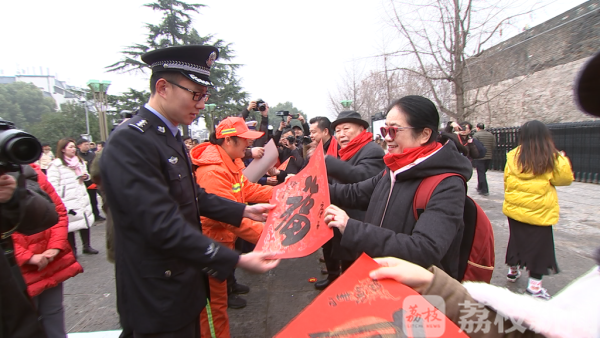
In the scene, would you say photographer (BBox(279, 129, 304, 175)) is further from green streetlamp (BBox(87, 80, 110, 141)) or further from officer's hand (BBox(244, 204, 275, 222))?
green streetlamp (BBox(87, 80, 110, 141))

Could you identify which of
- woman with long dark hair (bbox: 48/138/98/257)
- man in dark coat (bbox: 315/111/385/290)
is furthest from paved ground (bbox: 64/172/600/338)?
man in dark coat (bbox: 315/111/385/290)

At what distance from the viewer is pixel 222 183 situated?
106 inches

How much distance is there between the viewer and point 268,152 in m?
3.95

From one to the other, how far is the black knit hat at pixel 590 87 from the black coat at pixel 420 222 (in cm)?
82

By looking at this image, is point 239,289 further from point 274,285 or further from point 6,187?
point 6,187

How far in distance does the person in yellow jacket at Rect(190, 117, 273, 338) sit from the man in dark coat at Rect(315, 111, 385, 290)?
2.61ft

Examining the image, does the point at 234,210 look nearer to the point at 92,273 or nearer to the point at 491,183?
the point at 92,273

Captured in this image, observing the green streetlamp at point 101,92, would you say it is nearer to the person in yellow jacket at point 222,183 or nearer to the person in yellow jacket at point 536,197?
the person in yellow jacket at point 222,183

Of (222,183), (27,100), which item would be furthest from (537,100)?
(27,100)

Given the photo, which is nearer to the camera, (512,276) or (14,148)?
(14,148)

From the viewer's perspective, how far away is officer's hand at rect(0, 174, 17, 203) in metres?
1.48

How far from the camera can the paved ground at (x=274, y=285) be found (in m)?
3.38

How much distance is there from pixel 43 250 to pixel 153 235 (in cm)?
167

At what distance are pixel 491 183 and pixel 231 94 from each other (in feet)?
75.2
